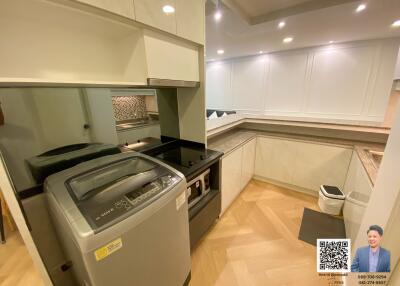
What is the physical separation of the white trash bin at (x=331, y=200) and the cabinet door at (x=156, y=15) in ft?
7.50

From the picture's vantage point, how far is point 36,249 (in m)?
0.87

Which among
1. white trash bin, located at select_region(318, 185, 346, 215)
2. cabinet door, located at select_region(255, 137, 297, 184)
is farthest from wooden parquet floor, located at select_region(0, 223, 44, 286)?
white trash bin, located at select_region(318, 185, 346, 215)

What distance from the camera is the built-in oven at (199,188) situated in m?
1.39

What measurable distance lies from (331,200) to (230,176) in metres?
1.19

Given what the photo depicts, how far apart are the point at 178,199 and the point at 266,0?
2.17m

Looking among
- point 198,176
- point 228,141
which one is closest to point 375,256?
point 198,176

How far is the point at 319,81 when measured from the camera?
3668 millimetres

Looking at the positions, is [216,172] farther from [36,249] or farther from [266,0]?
[266,0]

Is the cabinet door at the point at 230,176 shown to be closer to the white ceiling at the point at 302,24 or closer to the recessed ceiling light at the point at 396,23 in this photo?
the white ceiling at the point at 302,24

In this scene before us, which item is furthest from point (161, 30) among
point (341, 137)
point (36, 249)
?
point (341, 137)

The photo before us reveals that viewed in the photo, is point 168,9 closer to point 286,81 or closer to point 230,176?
point 230,176

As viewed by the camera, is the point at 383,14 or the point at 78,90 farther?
the point at 383,14

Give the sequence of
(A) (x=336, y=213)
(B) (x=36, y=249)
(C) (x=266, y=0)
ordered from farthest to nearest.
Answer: (A) (x=336, y=213)
(C) (x=266, y=0)
(B) (x=36, y=249)

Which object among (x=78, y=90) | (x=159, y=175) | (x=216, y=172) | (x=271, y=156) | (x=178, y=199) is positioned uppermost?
(x=78, y=90)
